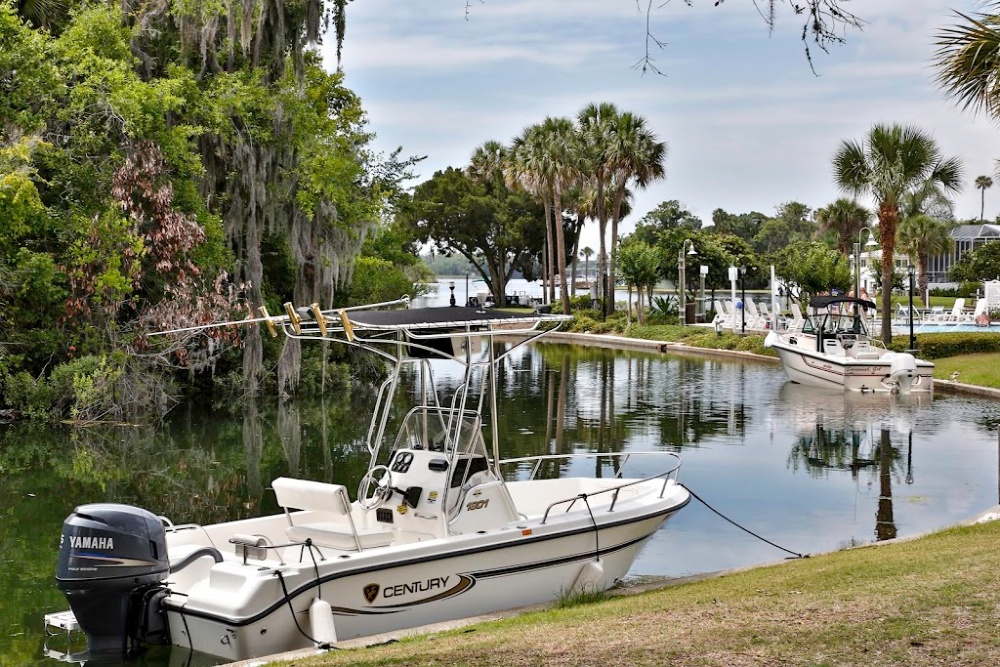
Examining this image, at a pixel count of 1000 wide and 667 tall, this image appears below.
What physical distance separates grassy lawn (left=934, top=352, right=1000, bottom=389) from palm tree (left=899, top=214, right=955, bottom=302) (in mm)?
28771

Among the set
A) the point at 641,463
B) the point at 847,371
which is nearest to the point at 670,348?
the point at 847,371

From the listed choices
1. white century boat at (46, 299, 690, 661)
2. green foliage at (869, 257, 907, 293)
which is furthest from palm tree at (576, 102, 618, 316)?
white century boat at (46, 299, 690, 661)

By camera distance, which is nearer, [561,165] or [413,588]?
[413,588]

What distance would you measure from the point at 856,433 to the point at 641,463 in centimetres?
613

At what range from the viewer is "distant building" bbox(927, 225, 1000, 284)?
84.6 meters

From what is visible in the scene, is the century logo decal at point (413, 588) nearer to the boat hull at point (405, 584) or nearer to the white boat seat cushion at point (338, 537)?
the boat hull at point (405, 584)

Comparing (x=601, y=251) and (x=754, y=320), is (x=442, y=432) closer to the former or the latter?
(x=754, y=320)

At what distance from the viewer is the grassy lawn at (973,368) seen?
30062 mm

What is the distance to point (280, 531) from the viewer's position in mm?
11172

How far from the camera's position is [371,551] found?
9.77 m

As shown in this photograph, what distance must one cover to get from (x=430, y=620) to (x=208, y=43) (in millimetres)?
20661

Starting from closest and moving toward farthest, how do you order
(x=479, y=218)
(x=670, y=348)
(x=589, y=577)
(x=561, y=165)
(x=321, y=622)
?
1. (x=321, y=622)
2. (x=589, y=577)
3. (x=670, y=348)
4. (x=561, y=165)
5. (x=479, y=218)

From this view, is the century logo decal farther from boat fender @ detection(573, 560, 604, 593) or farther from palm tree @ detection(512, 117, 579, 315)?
palm tree @ detection(512, 117, 579, 315)

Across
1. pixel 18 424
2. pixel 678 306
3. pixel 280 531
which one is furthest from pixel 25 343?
pixel 678 306
